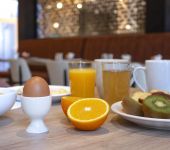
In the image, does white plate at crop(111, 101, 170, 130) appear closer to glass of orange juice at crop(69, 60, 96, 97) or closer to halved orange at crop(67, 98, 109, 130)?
halved orange at crop(67, 98, 109, 130)

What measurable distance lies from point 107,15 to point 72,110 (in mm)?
4491

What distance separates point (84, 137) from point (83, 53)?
178 inches

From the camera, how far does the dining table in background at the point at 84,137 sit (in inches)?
21.6

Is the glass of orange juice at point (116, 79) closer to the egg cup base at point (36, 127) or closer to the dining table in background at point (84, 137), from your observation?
Answer: the dining table in background at point (84, 137)

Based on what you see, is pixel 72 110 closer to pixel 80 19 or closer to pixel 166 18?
pixel 166 18

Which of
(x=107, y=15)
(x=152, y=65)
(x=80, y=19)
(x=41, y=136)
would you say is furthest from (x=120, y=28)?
(x=41, y=136)

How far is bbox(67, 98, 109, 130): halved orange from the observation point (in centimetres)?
64

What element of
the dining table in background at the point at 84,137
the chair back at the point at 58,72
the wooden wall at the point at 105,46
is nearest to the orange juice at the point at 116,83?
the dining table in background at the point at 84,137

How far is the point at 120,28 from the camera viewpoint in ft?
16.1

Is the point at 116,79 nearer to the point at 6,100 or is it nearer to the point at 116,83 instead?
the point at 116,83

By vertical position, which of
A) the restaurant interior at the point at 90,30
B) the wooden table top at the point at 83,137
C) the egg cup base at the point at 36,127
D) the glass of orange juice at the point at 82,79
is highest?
the restaurant interior at the point at 90,30

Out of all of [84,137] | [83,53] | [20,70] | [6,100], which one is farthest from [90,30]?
[84,137]

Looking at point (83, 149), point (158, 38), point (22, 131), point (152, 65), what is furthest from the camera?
point (158, 38)

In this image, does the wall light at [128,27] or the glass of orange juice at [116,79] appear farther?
the wall light at [128,27]
